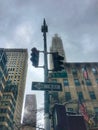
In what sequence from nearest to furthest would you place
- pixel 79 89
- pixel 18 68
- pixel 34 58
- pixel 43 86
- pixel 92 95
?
1. pixel 43 86
2. pixel 34 58
3. pixel 92 95
4. pixel 79 89
5. pixel 18 68

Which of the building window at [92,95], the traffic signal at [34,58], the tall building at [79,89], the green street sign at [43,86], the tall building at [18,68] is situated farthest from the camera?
the tall building at [18,68]

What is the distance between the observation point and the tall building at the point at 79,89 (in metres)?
28.5

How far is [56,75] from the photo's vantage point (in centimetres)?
740

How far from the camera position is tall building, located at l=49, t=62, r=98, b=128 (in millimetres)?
28516

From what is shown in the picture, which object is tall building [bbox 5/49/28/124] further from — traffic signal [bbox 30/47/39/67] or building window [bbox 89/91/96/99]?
traffic signal [bbox 30/47/39/67]

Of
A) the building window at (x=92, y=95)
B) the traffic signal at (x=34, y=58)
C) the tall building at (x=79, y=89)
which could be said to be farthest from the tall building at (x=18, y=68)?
the traffic signal at (x=34, y=58)

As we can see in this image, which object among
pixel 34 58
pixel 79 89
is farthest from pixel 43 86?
pixel 79 89

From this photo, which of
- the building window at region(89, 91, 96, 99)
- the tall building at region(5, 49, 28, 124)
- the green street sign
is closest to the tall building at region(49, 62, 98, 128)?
the building window at region(89, 91, 96, 99)

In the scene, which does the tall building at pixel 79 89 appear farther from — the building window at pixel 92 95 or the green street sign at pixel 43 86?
the green street sign at pixel 43 86

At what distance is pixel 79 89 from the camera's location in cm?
3209

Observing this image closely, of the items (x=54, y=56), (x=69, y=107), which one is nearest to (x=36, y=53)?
(x=54, y=56)

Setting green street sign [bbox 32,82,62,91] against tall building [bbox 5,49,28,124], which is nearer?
green street sign [bbox 32,82,62,91]

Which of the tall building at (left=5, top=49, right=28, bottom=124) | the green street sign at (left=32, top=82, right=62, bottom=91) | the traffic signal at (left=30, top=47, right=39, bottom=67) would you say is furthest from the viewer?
the tall building at (left=5, top=49, right=28, bottom=124)

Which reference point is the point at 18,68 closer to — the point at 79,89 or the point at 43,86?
the point at 79,89
